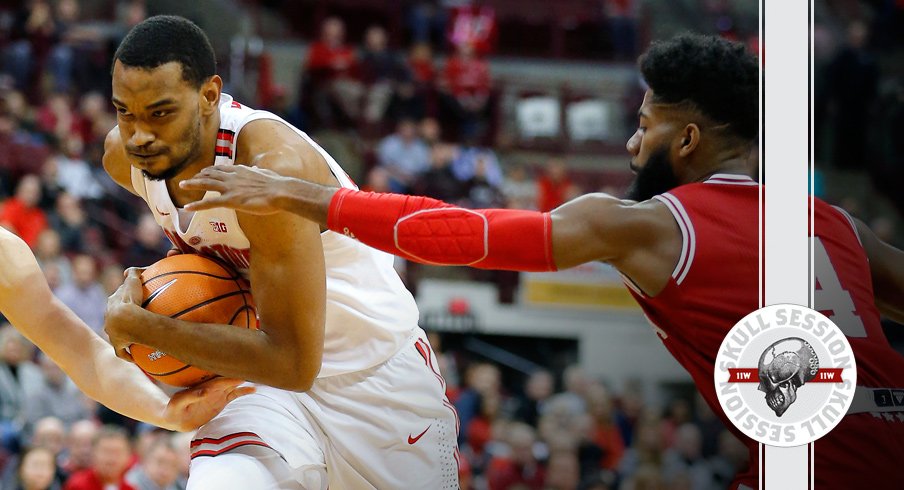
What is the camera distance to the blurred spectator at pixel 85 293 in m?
8.23

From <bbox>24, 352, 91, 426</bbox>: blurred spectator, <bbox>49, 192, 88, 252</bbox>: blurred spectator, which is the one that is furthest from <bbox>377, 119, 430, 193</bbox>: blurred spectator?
<bbox>24, 352, 91, 426</bbox>: blurred spectator

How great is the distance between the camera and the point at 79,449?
21.7ft

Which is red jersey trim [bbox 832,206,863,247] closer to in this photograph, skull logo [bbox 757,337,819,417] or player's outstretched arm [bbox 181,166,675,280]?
skull logo [bbox 757,337,819,417]

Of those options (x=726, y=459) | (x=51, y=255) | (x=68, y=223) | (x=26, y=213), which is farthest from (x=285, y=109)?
(x=726, y=459)

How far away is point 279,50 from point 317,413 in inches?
416

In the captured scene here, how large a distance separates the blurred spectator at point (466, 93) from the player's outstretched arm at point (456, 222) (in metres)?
9.73

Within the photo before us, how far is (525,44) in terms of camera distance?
1444cm

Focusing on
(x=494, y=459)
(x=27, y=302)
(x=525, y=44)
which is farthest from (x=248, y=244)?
(x=525, y=44)

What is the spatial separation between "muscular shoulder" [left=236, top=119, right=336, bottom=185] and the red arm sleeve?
0.80ft

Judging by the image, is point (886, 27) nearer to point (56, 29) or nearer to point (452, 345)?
point (452, 345)

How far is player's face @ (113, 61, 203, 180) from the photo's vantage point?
2.95 meters

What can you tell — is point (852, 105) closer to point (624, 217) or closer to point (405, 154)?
point (405, 154)

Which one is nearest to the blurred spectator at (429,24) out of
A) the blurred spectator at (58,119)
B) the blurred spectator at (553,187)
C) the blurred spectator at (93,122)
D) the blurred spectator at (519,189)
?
the blurred spectator at (519,189)

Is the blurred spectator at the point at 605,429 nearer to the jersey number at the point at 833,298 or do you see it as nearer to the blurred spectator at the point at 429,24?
the jersey number at the point at 833,298
